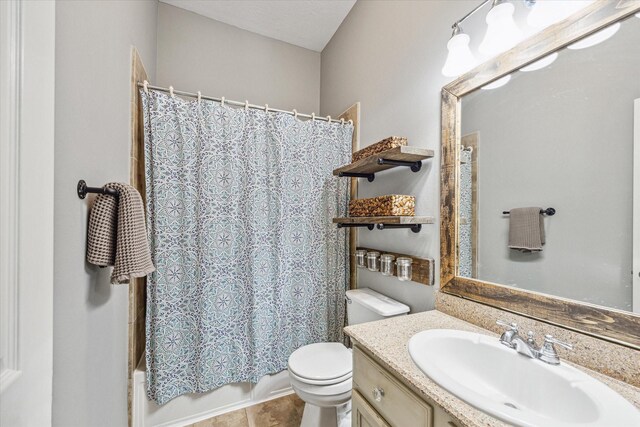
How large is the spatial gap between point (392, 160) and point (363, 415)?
1103mm

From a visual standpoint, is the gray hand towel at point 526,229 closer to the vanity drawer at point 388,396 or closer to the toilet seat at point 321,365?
the vanity drawer at point 388,396

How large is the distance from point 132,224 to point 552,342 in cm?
133

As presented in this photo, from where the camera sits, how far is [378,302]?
145cm

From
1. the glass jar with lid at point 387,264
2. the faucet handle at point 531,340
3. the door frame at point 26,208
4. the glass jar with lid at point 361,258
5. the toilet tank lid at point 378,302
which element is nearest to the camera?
the door frame at point 26,208

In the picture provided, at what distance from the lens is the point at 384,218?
1300mm

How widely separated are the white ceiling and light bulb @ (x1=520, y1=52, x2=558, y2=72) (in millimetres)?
1485

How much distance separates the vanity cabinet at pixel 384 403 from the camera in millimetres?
675

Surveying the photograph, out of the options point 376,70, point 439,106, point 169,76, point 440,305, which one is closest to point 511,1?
point 439,106

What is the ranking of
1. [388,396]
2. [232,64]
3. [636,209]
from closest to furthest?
[636,209], [388,396], [232,64]

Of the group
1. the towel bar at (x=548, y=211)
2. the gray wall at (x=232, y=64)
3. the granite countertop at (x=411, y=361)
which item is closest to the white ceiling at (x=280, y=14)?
the gray wall at (x=232, y=64)

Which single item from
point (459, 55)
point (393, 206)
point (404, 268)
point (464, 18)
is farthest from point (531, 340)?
point (464, 18)

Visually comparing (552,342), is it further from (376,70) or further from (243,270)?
(376,70)

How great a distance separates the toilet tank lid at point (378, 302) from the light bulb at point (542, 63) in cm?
112

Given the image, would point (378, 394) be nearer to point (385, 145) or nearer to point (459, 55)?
point (385, 145)
